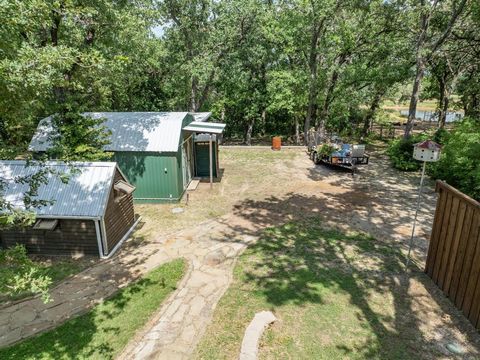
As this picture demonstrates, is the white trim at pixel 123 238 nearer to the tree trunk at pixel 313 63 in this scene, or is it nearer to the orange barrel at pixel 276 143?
the orange barrel at pixel 276 143

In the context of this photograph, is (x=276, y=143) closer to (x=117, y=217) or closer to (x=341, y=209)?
(x=341, y=209)

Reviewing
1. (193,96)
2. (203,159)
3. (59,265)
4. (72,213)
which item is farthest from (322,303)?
(193,96)

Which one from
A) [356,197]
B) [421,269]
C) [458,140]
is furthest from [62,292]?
[458,140]

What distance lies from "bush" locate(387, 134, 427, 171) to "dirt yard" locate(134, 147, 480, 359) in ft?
2.15

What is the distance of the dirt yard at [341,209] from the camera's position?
255 inches

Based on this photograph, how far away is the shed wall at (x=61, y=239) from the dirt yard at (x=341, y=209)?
1.57m

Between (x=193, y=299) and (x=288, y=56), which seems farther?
(x=288, y=56)

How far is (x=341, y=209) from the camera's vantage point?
40.4 feet

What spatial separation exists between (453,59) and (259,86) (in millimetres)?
12011

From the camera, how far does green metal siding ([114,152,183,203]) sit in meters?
12.8

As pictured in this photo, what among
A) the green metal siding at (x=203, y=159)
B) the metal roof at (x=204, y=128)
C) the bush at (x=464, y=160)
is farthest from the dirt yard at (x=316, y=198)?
the metal roof at (x=204, y=128)

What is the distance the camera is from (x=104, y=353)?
19.0 feet

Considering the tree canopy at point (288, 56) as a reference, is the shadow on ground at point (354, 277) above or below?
below

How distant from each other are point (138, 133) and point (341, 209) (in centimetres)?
857
